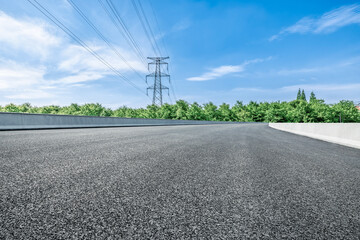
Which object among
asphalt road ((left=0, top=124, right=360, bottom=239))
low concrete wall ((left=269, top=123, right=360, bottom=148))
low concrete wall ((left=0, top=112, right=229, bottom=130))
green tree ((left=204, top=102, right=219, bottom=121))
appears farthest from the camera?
green tree ((left=204, top=102, right=219, bottom=121))

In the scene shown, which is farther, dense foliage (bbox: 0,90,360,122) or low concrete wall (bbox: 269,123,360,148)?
dense foliage (bbox: 0,90,360,122)

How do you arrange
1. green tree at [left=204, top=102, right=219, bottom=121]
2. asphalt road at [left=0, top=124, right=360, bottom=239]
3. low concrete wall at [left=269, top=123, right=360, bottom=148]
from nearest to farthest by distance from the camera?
asphalt road at [left=0, top=124, right=360, bottom=239], low concrete wall at [left=269, top=123, right=360, bottom=148], green tree at [left=204, top=102, right=219, bottom=121]

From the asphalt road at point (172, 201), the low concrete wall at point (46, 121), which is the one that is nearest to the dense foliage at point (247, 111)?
the low concrete wall at point (46, 121)

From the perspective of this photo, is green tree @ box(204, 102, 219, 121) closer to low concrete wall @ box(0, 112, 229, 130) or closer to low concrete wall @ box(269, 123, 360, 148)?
low concrete wall @ box(0, 112, 229, 130)

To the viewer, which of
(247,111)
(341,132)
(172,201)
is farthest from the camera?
(247,111)

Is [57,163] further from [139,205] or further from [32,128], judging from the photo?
[32,128]

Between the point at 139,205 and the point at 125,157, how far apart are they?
10.2 ft

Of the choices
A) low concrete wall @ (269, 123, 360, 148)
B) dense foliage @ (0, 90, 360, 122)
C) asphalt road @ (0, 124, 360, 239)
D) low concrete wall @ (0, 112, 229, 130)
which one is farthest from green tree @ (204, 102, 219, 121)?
asphalt road @ (0, 124, 360, 239)

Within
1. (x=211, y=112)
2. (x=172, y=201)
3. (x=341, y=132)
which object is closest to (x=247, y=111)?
(x=211, y=112)

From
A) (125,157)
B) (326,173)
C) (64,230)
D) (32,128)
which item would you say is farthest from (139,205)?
(32,128)

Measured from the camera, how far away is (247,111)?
466ft

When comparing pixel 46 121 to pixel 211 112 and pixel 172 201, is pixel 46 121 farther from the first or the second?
pixel 211 112

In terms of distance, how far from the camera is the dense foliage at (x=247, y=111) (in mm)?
109812

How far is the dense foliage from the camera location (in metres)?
110
